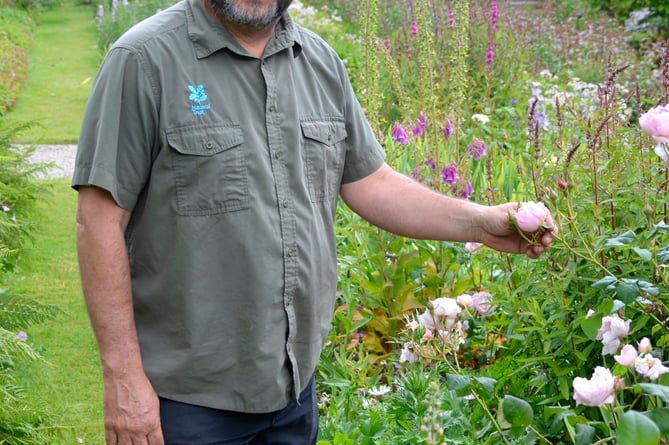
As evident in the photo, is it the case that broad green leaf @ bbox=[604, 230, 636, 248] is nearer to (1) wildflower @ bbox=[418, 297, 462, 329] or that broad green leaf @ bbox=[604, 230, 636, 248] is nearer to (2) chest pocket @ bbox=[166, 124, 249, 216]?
(1) wildflower @ bbox=[418, 297, 462, 329]

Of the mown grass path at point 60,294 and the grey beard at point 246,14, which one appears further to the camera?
the mown grass path at point 60,294

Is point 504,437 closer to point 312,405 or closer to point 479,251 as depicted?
point 312,405

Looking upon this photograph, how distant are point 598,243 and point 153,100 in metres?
1.17

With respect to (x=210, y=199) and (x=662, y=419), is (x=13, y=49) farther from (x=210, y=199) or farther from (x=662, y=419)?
(x=662, y=419)

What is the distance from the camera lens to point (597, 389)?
181 centimetres

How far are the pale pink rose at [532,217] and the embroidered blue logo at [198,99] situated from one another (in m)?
0.81

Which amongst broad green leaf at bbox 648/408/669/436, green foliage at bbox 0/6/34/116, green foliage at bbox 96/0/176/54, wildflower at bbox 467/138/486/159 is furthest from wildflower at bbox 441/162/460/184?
green foliage at bbox 96/0/176/54

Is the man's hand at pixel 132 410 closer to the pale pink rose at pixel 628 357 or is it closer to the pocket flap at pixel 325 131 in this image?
the pocket flap at pixel 325 131

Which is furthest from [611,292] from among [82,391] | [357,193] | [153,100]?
[82,391]

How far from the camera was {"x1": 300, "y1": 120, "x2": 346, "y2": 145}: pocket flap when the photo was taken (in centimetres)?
247

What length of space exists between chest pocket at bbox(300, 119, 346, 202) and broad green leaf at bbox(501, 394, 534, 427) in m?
0.76

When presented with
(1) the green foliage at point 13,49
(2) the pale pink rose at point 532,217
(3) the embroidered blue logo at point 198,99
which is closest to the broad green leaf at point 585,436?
(2) the pale pink rose at point 532,217

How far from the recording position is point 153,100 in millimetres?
2193

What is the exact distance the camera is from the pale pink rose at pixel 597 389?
180cm
